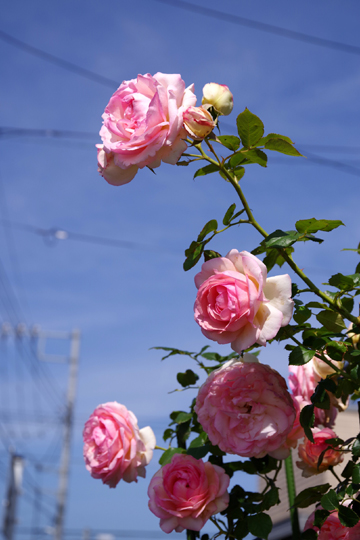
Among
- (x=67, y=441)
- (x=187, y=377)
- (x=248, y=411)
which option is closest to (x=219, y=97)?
(x=248, y=411)

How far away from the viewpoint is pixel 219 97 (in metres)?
0.82

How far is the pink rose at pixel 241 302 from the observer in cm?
71

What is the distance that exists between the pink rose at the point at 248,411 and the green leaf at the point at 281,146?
35 cm

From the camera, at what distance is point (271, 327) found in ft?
2.31

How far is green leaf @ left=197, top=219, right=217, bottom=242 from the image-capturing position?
85cm

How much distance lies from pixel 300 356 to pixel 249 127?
37 centimetres

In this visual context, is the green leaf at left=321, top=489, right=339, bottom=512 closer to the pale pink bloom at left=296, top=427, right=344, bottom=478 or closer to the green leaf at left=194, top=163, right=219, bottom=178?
the pale pink bloom at left=296, top=427, right=344, bottom=478

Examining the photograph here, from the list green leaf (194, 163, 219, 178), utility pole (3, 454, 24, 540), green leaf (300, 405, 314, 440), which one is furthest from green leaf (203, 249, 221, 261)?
utility pole (3, 454, 24, 540)

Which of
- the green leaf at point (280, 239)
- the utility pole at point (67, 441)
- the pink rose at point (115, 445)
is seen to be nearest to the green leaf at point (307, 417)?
the green leaf at point (280, 239)

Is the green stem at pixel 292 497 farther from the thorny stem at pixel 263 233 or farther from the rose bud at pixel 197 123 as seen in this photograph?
the rose bud at pixel 197 123

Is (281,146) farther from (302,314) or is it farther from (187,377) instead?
(187,377)

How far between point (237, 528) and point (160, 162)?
0.66 meters

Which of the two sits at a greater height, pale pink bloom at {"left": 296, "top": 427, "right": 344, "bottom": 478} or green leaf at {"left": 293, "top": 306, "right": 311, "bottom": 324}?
green leaf at {"left": 293, "top": 306, "right": 311, "bottom": 324}

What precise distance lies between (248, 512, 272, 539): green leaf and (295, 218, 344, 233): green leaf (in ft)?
1.63
